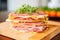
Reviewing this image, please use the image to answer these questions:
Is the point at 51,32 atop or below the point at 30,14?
below

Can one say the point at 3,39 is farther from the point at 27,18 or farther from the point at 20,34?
the point at 27,18

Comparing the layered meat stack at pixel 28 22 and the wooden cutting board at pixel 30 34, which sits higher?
the layered meat stack at pixel 28 22

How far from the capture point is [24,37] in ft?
3.02

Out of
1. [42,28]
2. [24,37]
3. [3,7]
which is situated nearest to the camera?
[24,37]

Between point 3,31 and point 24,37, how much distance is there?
7.9 inches

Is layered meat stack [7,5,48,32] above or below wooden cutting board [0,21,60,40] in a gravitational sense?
above

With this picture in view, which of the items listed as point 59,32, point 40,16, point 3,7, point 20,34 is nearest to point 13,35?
point 20,34

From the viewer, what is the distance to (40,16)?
3.54 feet

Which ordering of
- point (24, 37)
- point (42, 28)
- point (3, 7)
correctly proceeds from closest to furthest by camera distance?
1. point (24, 37)
2. point (42, 28)
3. point (3, 7)

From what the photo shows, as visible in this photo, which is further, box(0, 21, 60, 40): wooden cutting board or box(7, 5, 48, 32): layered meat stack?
box(7, 5, 48, 32): layered meat stack

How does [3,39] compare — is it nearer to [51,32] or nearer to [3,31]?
[3,31]

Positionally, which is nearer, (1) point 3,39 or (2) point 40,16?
(1) point 3,39

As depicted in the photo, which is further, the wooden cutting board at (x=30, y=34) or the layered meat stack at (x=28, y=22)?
the layered meat stack at (x=28, y=22)

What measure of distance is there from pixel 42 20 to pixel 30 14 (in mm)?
105
